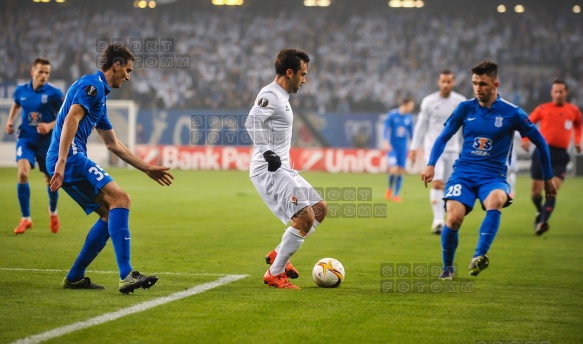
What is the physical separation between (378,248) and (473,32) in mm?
29064

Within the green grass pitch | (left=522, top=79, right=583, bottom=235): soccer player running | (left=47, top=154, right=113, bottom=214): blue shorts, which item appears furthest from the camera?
(left=522, top=79, right=583, bottom=235): soccer player running

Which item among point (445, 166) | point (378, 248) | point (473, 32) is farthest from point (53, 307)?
point (473, 32)

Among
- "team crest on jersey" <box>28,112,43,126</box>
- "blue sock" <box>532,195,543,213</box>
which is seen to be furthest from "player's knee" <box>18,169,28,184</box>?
"blue sock" <box>532,195,543,213</box>

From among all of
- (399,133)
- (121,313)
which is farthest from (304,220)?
(399,133)

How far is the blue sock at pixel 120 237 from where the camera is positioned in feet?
23.9

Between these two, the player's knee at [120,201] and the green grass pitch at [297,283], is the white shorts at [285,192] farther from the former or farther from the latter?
the player's knee at [120,201]

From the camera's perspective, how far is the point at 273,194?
8.17 m

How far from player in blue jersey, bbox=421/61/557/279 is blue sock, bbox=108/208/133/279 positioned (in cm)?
290

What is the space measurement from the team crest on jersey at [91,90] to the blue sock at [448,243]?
3.60 meters

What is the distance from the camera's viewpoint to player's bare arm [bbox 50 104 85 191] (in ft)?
23.3

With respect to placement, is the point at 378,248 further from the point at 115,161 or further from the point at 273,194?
the point at 115,161

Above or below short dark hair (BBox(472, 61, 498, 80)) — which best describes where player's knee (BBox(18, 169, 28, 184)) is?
below

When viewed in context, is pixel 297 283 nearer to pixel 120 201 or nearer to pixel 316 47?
pixel 120 201

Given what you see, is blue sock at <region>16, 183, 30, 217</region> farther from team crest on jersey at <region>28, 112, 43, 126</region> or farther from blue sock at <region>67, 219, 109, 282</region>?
blue sock at <region>67, 219, 109, 282</region>
